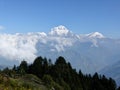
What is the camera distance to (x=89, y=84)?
13462 centimetres

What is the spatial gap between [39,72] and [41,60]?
332 inches

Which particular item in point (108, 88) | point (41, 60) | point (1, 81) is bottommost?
point (1, 81)

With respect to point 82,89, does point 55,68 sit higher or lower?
higher

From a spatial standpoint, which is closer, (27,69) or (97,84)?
(27,69)

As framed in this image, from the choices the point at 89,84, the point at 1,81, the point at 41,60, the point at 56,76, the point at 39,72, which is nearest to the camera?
the point at 1,81

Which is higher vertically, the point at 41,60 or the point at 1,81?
the point at 41,60

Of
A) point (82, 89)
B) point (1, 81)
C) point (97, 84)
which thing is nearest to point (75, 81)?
point (82, 89)

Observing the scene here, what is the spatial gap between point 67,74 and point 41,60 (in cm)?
1323

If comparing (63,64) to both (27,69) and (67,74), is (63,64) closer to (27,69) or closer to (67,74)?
(67,74)

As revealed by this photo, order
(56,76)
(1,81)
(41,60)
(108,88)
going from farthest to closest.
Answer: (108,88) → (41,60) → (56,76) → (1,81)

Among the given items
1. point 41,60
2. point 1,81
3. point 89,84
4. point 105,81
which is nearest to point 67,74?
point 41,60

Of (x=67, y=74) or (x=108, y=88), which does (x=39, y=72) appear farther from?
(x=108, y=88)

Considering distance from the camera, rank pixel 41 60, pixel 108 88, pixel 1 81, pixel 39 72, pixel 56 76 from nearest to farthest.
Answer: pixel 1 81 < pixel 56 76 < pixel 39 72 < pixel 41 60 < pixel 108 88

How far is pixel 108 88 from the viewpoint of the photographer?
144m
